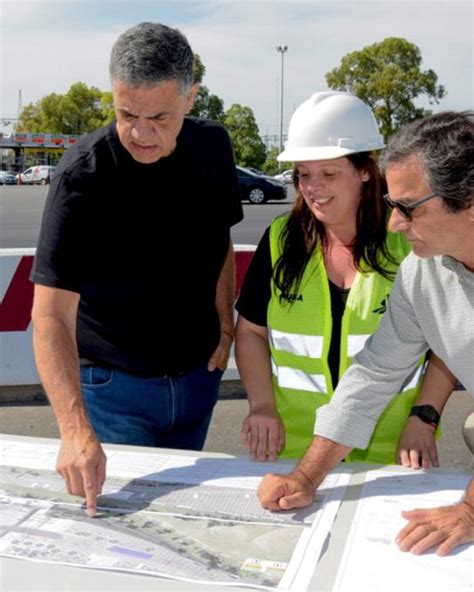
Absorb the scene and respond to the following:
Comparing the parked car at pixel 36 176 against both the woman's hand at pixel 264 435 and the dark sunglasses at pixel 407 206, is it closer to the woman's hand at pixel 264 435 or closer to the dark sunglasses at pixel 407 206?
the woman's hand at pixel 264 435

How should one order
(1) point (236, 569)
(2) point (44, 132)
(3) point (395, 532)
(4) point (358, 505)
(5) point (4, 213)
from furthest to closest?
(2) point (44, 132)
(5) point (4, 213)
(4) point (358, 505)
(3) point (395, 532)
(1) point (236, 569)

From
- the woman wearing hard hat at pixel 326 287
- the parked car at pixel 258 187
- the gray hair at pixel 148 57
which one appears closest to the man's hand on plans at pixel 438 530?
the woman wearing hard hat at pixel 326 287

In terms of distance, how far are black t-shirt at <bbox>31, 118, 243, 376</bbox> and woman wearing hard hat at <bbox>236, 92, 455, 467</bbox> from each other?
0.23 m

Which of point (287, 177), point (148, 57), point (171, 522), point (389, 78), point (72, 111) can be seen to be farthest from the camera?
point (72, 111)

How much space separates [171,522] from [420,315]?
83 cm

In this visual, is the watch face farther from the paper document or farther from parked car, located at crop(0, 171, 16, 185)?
parked car, located at crop(0, 171, 16, 185)

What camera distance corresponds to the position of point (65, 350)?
2244 millimetres

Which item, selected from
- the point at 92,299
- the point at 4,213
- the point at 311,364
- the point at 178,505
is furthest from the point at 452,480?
the point at 4,213

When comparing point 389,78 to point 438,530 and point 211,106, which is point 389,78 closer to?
point 211,106

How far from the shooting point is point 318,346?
2.46 metres

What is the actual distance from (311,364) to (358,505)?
0.57 m

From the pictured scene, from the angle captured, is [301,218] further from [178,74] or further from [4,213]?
[4,213]

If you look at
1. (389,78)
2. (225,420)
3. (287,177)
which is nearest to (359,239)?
(225,420)

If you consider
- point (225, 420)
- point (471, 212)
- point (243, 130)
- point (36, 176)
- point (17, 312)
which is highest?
point (243, 130)
